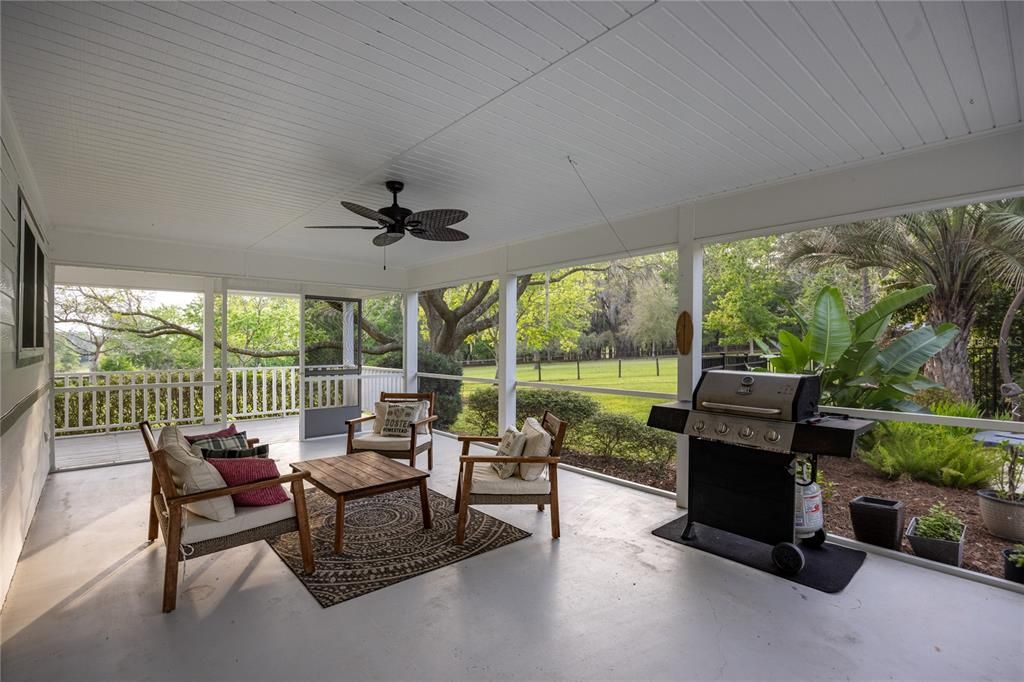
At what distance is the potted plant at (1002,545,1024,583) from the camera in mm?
2859

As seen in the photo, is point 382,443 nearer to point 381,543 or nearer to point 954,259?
point 381,543

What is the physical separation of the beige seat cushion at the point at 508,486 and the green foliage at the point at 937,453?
359 centimetres

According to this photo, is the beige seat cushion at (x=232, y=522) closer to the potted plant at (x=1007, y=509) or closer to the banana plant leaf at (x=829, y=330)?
the banana plant leaf at (x=829, y=330)

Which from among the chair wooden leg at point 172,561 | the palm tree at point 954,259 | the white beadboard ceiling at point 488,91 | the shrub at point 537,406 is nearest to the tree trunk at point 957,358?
the palm tree at point 954,259

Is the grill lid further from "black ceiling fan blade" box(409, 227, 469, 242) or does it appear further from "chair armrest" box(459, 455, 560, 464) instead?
"black ceiling fan blade" box(409, 227, 469, 242)

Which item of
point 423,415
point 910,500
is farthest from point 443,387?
point 910,500

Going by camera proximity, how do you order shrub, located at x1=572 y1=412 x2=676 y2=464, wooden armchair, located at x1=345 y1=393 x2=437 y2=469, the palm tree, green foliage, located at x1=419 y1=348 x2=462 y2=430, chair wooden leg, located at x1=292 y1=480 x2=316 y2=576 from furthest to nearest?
1. green foliage, located at x1=419 y1=348 x2=462 y2=430
2. shrub, located at x1=572 y1=412 x2=676 y2=464
3. wooden armchair, located at x1=345 y1=393 x2=437 y2=469
4. the palm tree
5. chair wooden leg, located at x1=292 y1=480 x2=316 y2=576

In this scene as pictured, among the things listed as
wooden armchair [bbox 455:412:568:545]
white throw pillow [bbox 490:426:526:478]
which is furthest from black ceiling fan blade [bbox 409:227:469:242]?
wooden armchair [bbox 455:412:568:545]

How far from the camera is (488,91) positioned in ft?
8.10

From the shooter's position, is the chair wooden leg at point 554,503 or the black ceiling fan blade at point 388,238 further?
the black ceiling fan blade at point 388,238

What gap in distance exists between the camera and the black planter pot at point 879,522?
11.1 ft

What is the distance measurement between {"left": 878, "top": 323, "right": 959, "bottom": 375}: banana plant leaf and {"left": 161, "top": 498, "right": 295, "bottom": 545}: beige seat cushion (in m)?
4.91

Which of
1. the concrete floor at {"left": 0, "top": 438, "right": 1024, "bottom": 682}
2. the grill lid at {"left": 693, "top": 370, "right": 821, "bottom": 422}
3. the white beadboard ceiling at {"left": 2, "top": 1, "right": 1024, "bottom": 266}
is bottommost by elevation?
the concrete floor at {"left": 0, "top": 438, "right": 1024, "bottom": 682}

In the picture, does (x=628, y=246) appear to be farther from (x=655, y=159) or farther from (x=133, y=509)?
(x=133, y=509)
